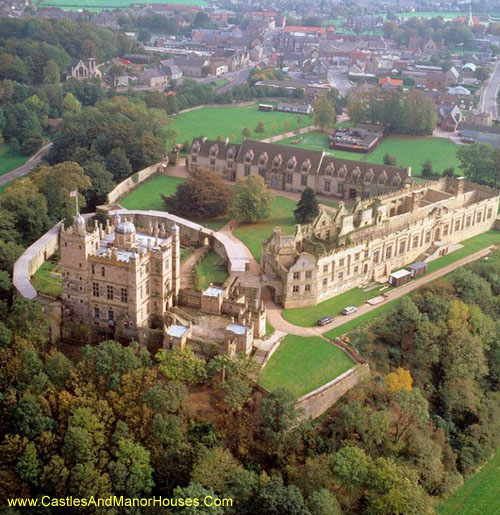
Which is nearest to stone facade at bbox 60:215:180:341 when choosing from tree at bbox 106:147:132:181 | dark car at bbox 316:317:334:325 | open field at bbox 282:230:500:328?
open field at bbox 282:230:500:328

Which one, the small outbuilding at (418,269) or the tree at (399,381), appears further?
the small outbuilding at (418,269)

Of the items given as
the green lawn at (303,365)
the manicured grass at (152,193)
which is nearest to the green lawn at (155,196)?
the manicured grass at (152,193)

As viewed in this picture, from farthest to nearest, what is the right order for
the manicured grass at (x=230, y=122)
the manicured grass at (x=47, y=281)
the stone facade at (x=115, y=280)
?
the manicured grass at (x=230, y=122) < the manicured grass at (x=47, y=281) < the stone facade at (x=115, y=280)

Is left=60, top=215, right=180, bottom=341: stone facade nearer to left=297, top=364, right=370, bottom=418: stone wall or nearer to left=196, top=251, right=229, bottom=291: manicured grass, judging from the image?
left=196, top=251, right=229, bottom=291: manicured grass

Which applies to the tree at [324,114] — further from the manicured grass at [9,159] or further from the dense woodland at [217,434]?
the dense woodland at [217,434]

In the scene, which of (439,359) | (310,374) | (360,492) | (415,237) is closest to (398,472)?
(360,492)

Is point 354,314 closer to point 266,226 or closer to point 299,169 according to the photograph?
point 266,226
